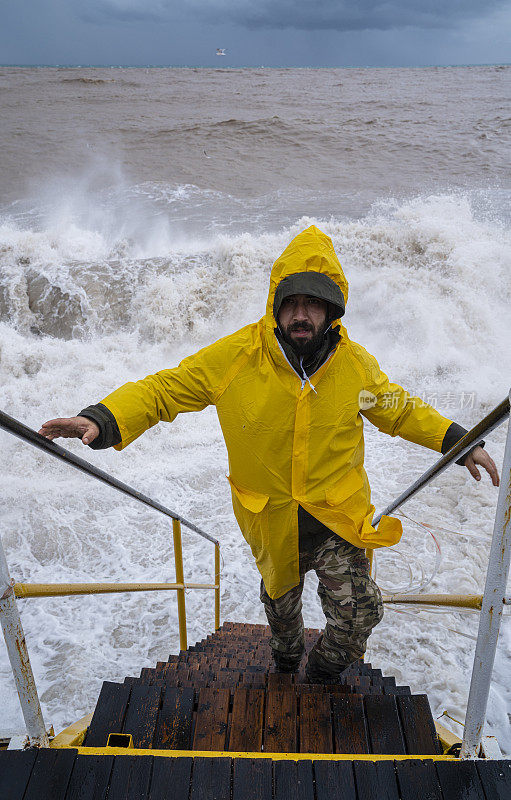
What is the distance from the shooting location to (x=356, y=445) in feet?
7.57

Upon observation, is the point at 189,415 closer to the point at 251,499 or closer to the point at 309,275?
the point at 251,499

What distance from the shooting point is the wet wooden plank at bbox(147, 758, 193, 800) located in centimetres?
145

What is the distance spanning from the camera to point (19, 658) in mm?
1469

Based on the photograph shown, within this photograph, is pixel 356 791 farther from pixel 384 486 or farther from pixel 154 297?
pixel 154 297

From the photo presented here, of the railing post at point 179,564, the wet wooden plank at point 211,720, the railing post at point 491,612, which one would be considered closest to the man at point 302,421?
the wet wooden plank at point 211,720

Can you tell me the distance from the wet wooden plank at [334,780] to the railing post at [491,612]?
0.35 metres

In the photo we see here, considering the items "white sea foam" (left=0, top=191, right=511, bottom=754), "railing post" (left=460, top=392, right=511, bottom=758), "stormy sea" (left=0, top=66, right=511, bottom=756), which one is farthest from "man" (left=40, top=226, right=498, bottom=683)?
"white sea foam" (left=0, top=191, right=511, bottom=754)

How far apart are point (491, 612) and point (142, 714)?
1.28m

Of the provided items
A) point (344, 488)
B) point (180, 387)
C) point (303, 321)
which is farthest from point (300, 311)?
point (344, 488)

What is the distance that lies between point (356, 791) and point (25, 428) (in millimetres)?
1291

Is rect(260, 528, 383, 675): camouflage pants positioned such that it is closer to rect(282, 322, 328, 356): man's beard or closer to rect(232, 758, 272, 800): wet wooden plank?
rect(282, 322, 328, 356): man's beard

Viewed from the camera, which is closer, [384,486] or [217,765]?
[217,765]

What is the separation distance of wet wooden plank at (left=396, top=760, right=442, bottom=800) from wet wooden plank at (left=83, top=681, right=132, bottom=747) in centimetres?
98

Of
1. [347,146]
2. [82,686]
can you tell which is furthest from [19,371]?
[347,146]
